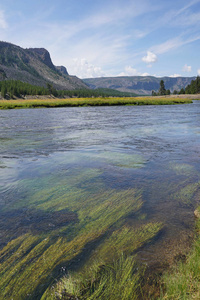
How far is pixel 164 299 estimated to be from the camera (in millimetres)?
2703

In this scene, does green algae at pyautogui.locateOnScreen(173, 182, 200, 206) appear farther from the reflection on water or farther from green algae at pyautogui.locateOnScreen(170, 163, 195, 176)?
green algae at pyautogui.locateOnScreen(170, 163, 195, 176)

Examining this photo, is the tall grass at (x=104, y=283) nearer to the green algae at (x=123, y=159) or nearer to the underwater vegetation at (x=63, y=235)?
the underwater vegetation at (x=63, y=235)

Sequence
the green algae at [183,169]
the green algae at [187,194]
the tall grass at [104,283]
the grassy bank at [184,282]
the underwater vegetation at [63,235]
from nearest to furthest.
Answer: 1. the grassy bank at [184,282]
2. the tall grass at [104,283]
3. the underwater vegetation at [63,235]
4. the green algae at [187,194]
5. the green algae at [183,169]

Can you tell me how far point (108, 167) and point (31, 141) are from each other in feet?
26.3

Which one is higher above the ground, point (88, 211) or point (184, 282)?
point (184, 282)

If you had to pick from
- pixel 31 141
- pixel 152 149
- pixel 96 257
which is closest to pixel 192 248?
pixel 96 257

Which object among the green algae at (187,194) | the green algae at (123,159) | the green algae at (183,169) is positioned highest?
the green algae at (123,159)

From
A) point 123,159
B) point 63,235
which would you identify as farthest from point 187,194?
point 123,159

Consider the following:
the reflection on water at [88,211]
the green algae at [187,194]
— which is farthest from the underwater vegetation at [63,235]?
the green algae at [187,194]

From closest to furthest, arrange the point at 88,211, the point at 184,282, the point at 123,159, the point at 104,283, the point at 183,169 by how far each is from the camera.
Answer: the point at 184,282 → the point at 104,283 → the point at 88,211 → the point at 183,169 → the point at 123,159

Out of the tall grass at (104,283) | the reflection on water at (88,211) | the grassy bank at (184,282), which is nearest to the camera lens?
the grassy bank at (184,282)

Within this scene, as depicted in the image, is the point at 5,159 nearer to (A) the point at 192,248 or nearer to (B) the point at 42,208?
(B) the point at 42,208

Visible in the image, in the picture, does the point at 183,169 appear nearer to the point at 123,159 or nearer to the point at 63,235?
the point at 123,159

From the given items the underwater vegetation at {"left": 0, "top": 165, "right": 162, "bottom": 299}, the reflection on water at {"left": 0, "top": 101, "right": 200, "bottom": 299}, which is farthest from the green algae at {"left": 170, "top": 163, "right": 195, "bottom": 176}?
the underwater vegetation at {"left": 0, "top": 165, "right": 162, "bottom": 299}
